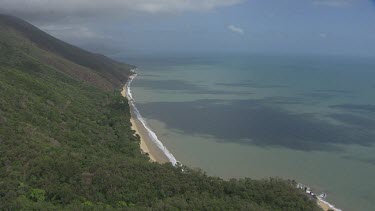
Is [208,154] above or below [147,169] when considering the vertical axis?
below

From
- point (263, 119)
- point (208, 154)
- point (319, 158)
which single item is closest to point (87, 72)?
point (263, 119)

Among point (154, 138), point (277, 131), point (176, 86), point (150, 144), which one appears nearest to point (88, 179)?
point (150, 144)

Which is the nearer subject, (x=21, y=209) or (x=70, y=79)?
(x=21, y=209)

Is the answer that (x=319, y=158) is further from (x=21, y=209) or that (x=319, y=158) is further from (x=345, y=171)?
(x=21, y=209)

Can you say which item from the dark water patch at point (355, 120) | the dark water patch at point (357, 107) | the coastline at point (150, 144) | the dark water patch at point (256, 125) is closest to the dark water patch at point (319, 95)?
the dark water patch at point (357, 107)

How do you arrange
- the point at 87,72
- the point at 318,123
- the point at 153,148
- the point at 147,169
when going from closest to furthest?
the point at 147,169 → the point at 153,148 → the point at 318,123 → the point at 87,72

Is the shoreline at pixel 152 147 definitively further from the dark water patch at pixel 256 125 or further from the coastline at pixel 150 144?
the dark water patch at pixel 256 125

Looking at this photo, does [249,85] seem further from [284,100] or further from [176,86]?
[284,100]
